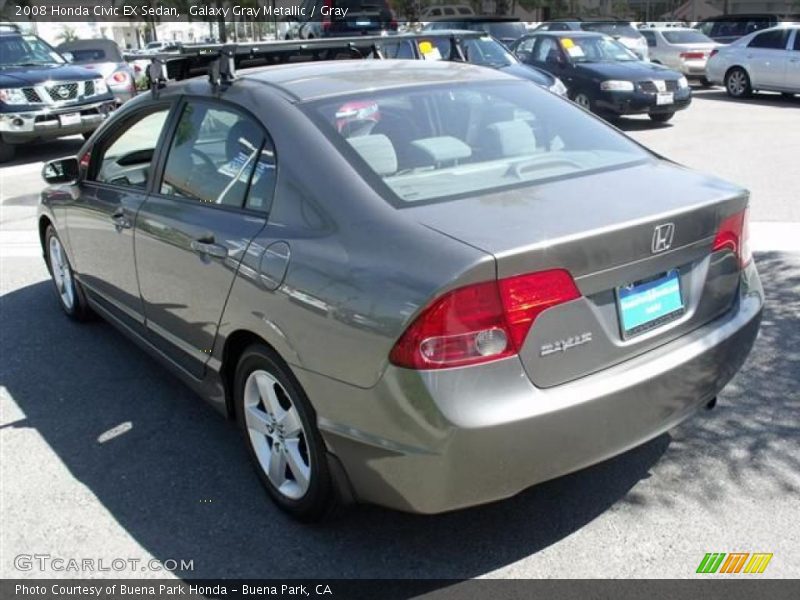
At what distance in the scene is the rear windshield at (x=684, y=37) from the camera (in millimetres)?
20281

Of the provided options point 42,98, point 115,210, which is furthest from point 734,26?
point 115,210

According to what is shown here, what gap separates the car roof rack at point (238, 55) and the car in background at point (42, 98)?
8493mm

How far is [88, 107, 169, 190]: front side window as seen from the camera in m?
4.31

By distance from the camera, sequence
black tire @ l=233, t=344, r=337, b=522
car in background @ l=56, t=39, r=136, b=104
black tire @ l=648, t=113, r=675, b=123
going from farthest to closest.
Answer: car in background @ l=56, t=39, r=136, b=104 < black tire @ l=648, t=113, r=675, b=123 < black tire @ l=233, t=344, r=337, b=522

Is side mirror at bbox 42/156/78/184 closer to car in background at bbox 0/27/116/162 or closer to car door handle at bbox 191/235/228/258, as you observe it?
car door handle at bbox 191/235/228/258

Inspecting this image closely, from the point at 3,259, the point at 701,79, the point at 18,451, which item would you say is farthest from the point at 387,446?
the point at 701,79

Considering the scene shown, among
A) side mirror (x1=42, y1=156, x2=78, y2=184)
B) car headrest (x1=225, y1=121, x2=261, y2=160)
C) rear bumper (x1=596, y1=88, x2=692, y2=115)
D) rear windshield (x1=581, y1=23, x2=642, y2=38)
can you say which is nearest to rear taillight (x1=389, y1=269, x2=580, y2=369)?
car headrest (x1=225, y1=121, x2=261, y2=160)

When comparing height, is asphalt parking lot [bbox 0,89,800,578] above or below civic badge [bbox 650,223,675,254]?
below

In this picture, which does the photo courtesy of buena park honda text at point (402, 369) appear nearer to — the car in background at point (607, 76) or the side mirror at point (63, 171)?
Result: the side mirror at point (63, 171)

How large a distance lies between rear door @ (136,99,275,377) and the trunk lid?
0.88 m

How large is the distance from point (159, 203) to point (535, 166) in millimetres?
1810

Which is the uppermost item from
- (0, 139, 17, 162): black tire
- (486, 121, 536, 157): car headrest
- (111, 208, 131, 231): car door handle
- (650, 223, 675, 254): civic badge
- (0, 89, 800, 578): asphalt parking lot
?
(486, 121, 536, 157): car headrest

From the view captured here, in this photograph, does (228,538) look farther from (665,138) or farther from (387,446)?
(665,138)

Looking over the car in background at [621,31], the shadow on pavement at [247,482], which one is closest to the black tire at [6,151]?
the shadow on pavement at [247,482]
